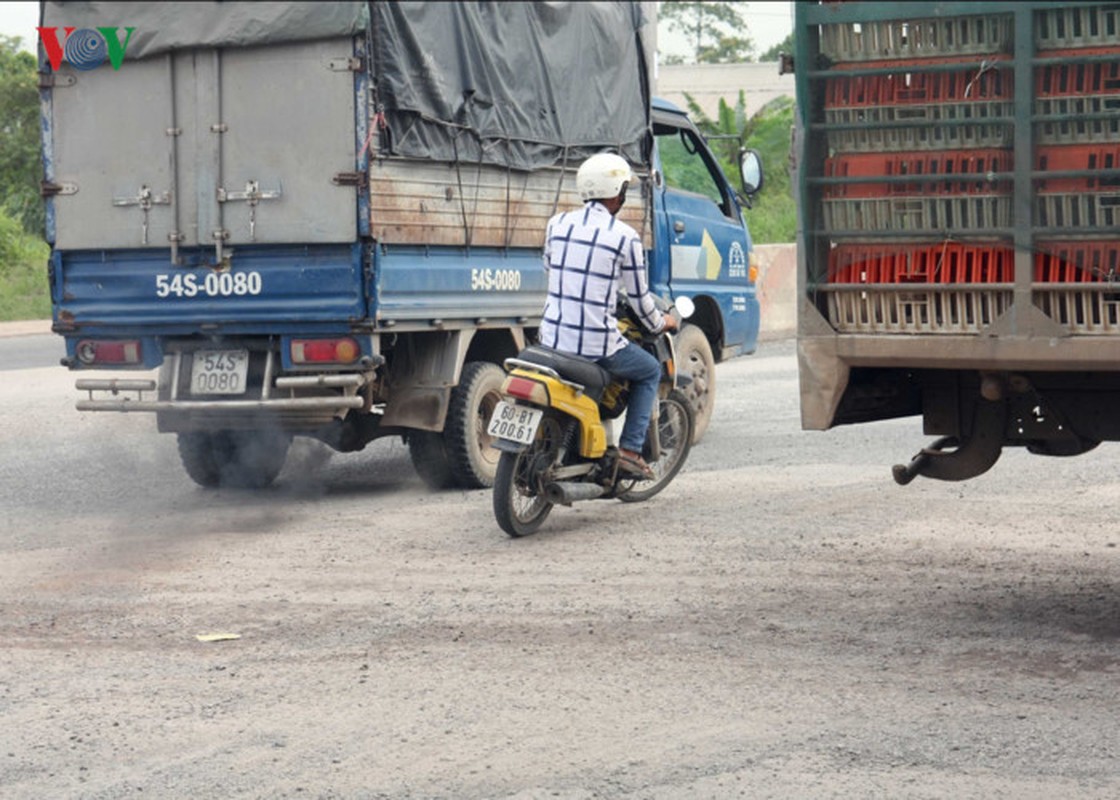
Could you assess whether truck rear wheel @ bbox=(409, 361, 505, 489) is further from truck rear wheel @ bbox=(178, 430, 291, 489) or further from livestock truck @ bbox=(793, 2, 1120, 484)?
livestock truck @ bbox=(793, 2, 1120, 484)

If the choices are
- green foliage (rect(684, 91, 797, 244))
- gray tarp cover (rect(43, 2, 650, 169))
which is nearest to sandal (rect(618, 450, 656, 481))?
gray tarp cover (rect(43, 2, 650, 169))

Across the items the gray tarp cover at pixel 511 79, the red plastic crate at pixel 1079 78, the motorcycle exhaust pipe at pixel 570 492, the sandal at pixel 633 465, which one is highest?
the gray tarp cover at pixel 511 79

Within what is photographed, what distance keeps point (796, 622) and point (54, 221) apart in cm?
540

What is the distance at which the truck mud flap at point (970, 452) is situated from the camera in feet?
21.7

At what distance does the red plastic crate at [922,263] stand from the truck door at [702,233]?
609 cm

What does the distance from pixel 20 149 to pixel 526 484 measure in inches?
1141

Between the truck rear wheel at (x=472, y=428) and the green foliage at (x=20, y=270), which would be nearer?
the truck rear wheel at (x=472, y=428)

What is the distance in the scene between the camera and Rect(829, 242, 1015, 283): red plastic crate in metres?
5.96

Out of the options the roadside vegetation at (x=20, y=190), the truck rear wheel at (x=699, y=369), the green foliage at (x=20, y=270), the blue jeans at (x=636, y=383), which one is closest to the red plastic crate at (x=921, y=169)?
the blue jeans at (x=636, y=383)

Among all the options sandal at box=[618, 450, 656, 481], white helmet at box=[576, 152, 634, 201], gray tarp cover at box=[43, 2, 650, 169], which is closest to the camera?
white helmet at box=[576, 152, 634, 201]

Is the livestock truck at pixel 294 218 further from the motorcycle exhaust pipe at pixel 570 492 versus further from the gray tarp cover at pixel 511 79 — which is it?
the motorcycle exhaust pipe at pixel 570 492

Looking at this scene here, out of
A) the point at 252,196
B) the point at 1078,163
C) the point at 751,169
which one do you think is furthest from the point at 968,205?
the point at 751,169

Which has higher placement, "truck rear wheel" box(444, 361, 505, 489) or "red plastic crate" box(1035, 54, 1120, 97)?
"red plastic crate" box(1035, 54, 1120, 97)

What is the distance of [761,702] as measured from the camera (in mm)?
5477
